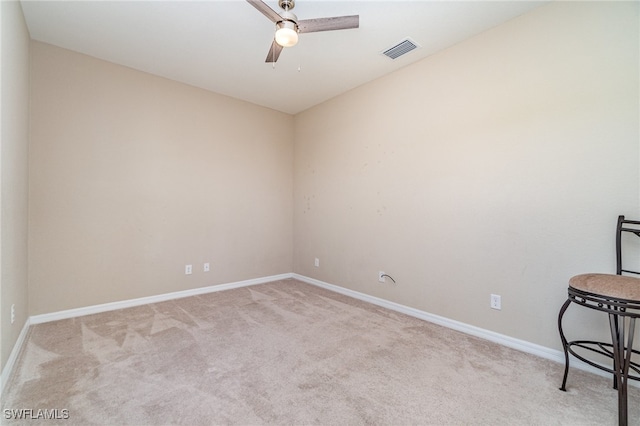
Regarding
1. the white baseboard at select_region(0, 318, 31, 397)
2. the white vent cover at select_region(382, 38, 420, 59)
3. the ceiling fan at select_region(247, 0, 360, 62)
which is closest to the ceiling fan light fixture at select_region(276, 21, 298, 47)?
the ceiling fan at select_region(247, 0, 360, 62)

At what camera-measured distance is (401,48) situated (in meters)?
2.78

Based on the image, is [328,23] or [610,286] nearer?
[610,286]

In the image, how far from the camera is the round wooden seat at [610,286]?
4.76 feet

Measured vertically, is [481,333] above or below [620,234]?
below

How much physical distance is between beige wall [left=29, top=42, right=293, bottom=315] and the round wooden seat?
3.65 m

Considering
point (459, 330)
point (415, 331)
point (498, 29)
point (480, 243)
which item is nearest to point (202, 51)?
point (498, 29)

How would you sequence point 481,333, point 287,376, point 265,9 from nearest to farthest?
1. point 265,9
2. point 287,376
3. point 481,333

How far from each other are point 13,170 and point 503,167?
12.4 feet

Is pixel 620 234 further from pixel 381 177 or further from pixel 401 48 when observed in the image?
pixel 401 48

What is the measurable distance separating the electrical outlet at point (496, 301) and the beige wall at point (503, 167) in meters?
0.04

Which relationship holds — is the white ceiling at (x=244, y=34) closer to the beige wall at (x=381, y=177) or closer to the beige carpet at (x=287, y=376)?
the beige wall at (x=381, y=177)

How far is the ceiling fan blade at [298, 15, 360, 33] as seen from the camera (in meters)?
1.91

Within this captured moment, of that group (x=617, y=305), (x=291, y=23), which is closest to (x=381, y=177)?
(x=291, y=23)

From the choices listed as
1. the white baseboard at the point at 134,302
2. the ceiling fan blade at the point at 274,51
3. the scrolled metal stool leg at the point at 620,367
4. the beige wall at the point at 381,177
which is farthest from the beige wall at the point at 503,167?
the white baseboard at the point at 134,302
